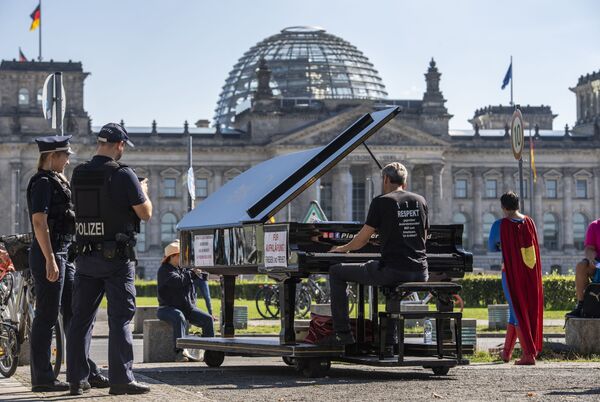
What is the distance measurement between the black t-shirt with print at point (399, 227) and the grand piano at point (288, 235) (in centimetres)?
67

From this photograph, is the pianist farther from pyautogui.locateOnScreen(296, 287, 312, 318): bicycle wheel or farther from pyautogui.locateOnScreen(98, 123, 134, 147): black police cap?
pyautogui.locateOnScreen(296, 287, 312, 318): bicycle wheel

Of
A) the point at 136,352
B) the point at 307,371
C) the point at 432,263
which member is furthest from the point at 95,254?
the point at 136,352

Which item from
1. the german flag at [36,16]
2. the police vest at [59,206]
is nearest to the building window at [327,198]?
the german flag at [36,16]

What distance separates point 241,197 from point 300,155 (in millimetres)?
812

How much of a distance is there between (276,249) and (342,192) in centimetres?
9513

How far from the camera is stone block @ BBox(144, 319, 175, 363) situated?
57.0 feet

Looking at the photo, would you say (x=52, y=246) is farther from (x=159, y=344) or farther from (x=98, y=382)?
(x=159, y=344)

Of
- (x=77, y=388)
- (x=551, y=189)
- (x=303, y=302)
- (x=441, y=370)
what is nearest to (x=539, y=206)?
(x=551, y=189)

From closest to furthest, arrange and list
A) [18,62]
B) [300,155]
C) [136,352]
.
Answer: [300,155], [136,352], [18,62]

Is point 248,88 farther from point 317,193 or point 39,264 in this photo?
point 39,264

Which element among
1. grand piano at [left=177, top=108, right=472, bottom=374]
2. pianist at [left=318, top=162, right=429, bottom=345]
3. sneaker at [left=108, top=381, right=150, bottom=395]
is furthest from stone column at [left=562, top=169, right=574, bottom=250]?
sneaker at [left=108, top=381, right=150, bottom=395]

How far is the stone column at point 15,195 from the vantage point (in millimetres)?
103562

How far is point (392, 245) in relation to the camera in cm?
1347

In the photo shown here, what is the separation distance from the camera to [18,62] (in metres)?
109
